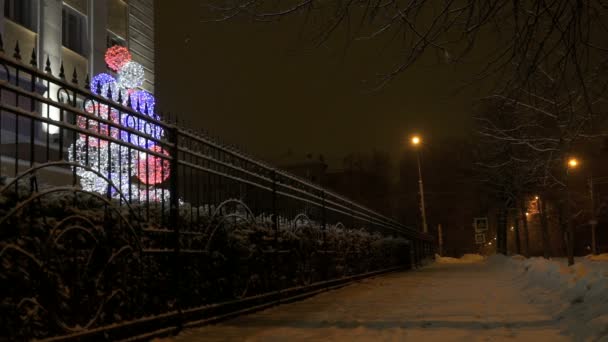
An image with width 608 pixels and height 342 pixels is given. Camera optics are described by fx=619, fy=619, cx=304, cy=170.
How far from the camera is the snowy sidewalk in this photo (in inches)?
242

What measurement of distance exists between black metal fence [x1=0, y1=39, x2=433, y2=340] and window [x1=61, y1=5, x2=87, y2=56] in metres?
16.6

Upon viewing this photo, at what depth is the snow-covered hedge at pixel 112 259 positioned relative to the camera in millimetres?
4113

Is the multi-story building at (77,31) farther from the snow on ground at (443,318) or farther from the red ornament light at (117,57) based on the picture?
the snow on ground at (443,318)

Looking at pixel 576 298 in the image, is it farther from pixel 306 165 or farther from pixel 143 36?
pixel 306 165

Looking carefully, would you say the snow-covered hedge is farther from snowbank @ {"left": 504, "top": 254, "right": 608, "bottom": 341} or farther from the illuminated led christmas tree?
snowbank @ {"left": 504, "top": 254, "right": 608, "bottom": 341}

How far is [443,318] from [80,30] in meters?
21.4

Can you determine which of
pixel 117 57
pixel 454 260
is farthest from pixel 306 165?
pixel 117 57

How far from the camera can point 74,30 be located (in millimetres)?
24391

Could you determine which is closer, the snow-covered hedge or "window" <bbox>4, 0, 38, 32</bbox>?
the snow-covered hedge

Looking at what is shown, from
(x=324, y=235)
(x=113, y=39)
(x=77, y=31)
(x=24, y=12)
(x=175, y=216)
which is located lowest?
(x=324, y=235)

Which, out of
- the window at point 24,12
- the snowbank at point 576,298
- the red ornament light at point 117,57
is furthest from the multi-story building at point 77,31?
the snowbank at point 576,298

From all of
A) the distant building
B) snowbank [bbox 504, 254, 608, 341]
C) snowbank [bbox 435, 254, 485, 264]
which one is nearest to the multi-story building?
snowbank [bbox 504, 254, 608, 341]

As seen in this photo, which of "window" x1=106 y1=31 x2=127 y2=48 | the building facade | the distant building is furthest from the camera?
the distant building

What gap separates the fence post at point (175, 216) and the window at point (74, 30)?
755 inches
